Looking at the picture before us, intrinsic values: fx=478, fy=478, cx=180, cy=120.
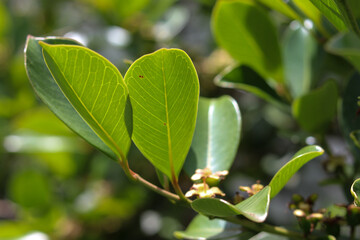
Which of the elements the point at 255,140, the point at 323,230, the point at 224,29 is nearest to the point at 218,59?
the point at 255,140

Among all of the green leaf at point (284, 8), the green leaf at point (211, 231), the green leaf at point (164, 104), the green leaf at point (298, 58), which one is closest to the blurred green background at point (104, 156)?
the green leaf at point (298, 58)

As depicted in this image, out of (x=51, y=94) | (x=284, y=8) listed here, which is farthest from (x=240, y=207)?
(x=284, y=8)

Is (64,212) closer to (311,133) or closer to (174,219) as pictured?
(174,219)

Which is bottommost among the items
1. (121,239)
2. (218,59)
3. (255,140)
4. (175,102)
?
(121,239)

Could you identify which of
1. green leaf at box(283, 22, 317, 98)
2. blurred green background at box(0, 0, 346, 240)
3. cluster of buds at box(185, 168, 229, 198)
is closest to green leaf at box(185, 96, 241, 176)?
cluster of buds at box(185, 168, 229, 198)

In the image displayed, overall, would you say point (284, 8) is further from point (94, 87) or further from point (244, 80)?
point (94, 87)

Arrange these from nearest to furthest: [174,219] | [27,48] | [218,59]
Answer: [27,48], [218,59], [174,219]
